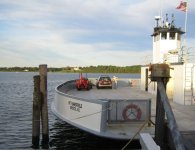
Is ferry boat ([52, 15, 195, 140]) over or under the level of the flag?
under

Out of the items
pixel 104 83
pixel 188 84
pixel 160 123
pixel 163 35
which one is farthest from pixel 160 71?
pixel 104 83

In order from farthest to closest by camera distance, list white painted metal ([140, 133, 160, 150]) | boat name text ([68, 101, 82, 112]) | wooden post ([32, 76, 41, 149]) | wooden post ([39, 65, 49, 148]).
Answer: wooden post ([39, 65, 49, 148]) → wooden post ([32, 76, 41, 149]) → boat name text ([68, 101, 82, 112]) → white painted metal ([140, 133, 160, 150])

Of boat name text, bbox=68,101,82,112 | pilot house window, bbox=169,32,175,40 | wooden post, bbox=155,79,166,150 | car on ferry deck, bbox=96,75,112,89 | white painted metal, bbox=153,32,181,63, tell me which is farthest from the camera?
car on ferry deck, bbox=96,75,112,89

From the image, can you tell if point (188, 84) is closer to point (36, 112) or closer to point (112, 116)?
point (112, 116)

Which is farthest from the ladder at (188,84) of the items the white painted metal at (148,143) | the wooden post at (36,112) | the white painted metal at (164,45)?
the white painted metal at (148,143)

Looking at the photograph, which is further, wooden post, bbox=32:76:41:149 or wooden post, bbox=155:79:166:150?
wooden post, bbox=32:76:41:149

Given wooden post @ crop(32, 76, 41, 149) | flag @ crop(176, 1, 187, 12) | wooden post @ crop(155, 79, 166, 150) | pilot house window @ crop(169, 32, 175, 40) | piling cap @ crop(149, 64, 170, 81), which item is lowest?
wooden post @ crop(32, 76, 41, 149)

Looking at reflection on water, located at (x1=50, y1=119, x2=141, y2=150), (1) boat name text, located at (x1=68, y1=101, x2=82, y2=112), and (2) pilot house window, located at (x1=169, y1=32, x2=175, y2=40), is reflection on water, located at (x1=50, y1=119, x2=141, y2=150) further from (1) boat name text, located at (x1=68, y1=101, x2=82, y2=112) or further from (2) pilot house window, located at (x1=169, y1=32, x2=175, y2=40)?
(2) pilot house window, located at (x1=169, y1=32, x2=175, y2=40)

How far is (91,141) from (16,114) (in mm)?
14480

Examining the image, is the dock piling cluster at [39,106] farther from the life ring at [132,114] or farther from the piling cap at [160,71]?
the piling cap at [160,71]

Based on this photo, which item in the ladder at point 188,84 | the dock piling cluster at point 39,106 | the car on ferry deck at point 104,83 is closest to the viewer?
the dock piling cluster at point 39,106

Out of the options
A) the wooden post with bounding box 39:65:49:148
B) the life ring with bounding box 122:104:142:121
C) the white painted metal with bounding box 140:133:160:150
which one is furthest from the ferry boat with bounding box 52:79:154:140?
the white painted metal with bounding box 140:133:160:150

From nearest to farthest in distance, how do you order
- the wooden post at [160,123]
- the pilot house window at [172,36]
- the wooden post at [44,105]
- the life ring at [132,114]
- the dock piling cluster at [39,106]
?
the wooden post at [160,123]
the life ring at [132,114]
the dock piling cluster at [39,106]
the wooden post at [44,105]
the pilot house window at [172,36]

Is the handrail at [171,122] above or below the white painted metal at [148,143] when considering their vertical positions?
above
